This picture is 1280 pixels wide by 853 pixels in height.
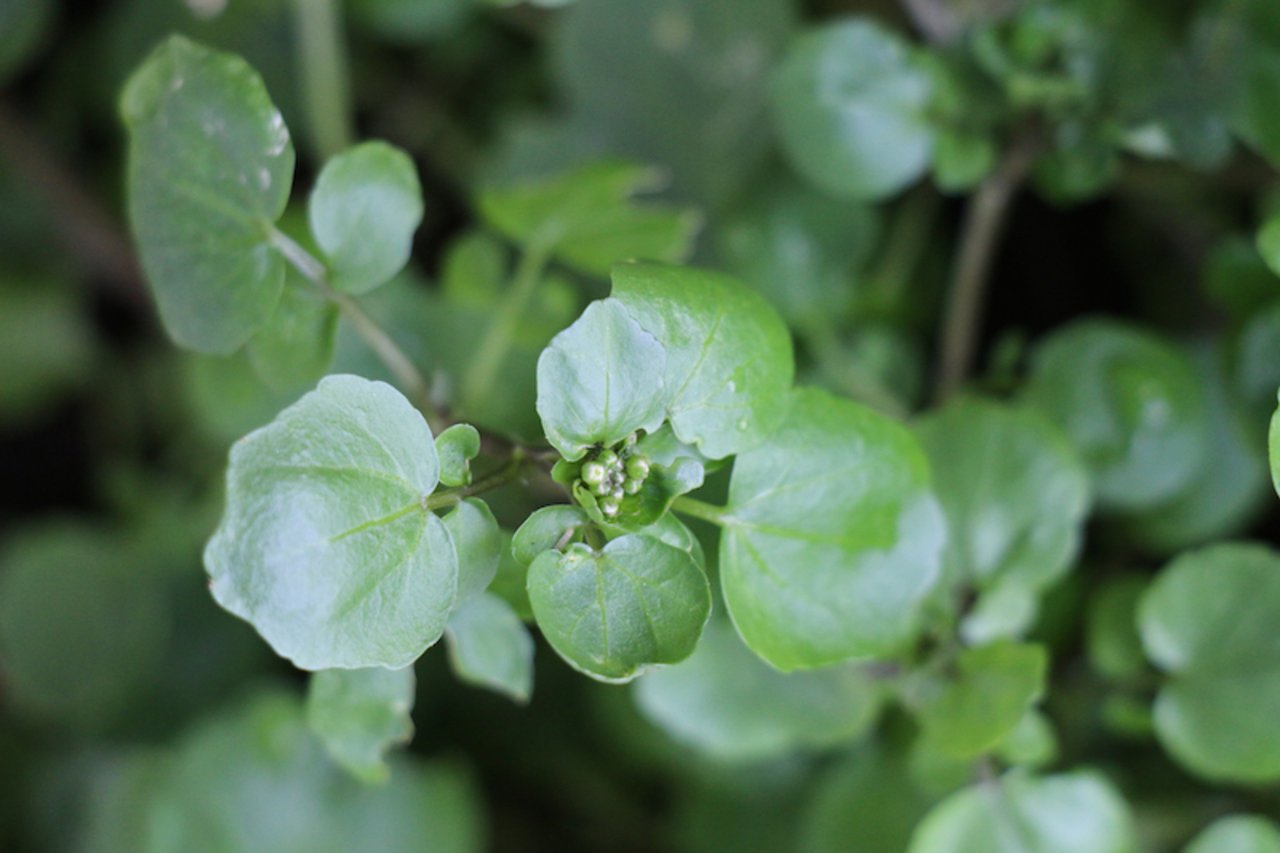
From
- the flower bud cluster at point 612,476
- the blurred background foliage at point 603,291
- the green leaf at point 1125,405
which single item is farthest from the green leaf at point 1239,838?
the flower bud cluster at point 612,476

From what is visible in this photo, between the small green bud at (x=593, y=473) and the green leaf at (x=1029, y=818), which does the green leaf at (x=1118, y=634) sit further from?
the small green bud at (x=593, y=473)

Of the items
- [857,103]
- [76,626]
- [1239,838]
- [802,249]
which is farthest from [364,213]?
[76,626]

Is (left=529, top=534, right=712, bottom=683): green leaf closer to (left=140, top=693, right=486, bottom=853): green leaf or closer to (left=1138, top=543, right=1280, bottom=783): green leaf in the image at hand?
(left=1138, top=543, right=1280, bottom=783): green leaf

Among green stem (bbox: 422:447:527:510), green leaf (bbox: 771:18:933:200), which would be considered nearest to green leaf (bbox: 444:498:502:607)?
green stem (bbox: 422:447:527:510)

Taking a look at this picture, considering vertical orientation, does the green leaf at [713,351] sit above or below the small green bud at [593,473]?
above

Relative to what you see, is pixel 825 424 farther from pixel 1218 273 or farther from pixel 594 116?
pixel 594 116

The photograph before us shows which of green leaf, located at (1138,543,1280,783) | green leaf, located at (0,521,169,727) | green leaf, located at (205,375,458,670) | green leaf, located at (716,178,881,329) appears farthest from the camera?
green leaf, located at (0,521,169,727)

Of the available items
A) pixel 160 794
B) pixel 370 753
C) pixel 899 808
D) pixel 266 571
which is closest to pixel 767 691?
pixel 899 808
